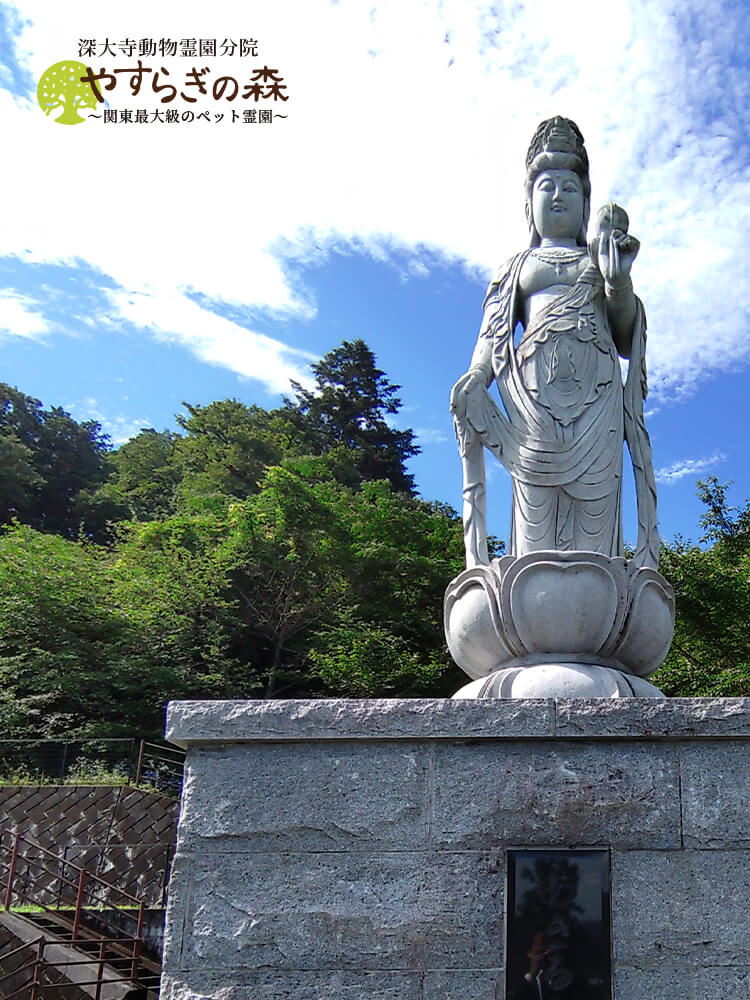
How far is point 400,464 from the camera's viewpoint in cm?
3156

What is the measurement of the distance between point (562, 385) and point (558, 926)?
2.69 m

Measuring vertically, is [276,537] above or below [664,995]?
above

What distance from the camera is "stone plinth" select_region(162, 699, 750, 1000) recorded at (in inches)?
131

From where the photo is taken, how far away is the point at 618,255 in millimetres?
4938

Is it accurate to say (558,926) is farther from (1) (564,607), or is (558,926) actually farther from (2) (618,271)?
(2) (618,271)

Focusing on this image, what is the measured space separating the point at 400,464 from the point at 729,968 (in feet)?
93.3

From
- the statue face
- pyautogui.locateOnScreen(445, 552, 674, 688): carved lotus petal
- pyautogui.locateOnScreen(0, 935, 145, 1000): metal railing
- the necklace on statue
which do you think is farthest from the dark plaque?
pyautogui.locateOnScreen(0, 935, 145, 1000): metal railing

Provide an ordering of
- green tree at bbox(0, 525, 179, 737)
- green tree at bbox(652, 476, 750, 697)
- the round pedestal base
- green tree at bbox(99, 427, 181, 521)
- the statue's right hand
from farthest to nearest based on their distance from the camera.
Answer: green tree at bbox(99, 427, 181, 521) → green tree at bbox(0, 525, 179, 737) → green tree at bbox(652, 476, 750, 697) → the statue's right hand → the round pedestal base

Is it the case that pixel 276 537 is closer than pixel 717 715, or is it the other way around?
pixel 717 715

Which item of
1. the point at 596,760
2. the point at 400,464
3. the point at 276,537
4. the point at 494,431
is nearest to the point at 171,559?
the point at 276,537

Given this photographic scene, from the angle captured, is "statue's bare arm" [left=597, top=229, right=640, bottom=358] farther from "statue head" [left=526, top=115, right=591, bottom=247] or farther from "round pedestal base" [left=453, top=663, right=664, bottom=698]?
"round pedestal base" [left=453, top=663, right=664, bottom=698]

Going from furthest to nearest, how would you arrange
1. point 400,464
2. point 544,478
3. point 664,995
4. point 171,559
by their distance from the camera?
point 400,464 < point 171,559 < point 544,478 < point 664,995

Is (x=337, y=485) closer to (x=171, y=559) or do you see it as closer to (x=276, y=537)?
(x=276, y=537)

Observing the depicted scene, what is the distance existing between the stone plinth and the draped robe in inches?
53.7
